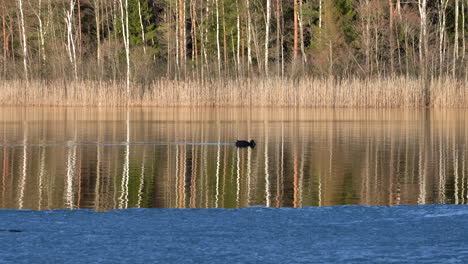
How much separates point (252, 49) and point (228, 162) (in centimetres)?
3936

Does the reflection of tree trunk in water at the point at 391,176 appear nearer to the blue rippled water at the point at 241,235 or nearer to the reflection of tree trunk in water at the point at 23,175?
the blue rippled water at the point at 241,235

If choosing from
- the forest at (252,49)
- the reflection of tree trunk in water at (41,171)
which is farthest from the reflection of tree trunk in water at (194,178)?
the forest at (252,49)

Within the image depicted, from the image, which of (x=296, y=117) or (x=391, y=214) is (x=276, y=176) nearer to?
(x=391, y=214)

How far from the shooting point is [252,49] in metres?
55.1

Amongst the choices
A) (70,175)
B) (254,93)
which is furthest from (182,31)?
(70,175)

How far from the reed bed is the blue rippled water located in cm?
2461

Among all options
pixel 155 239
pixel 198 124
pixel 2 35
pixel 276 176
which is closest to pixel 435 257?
pixel 155 239

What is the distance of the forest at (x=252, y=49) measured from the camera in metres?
36.4

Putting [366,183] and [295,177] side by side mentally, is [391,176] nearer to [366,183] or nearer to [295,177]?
[366,183]

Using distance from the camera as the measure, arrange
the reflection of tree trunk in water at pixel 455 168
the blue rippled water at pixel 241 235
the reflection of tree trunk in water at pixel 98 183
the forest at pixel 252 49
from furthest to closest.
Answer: the forest at pixel 252 49 → the reflection of tree trunk in water at pixel 455 168 → the reflection of tree trunk in water at pixel 98 183 → the blue rippled water at pixel 241 235

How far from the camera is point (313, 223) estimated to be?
29.2 ft

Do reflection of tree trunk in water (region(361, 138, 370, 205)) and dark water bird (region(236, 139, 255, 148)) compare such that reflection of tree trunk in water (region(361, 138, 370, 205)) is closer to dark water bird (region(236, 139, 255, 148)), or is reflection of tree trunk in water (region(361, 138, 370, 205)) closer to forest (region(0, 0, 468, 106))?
dark water bird (region(236, 139, 255, 148))

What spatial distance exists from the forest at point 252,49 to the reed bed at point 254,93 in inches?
2.9

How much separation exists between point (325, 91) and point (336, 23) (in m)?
15.6
